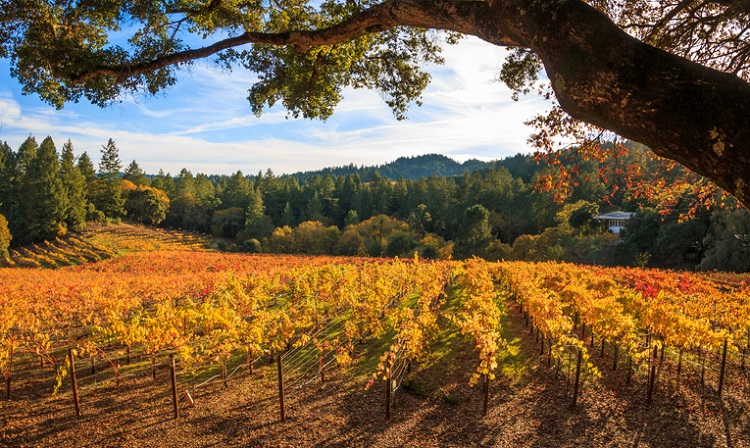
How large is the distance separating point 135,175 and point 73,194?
78.0 ft

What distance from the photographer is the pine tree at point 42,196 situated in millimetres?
43281

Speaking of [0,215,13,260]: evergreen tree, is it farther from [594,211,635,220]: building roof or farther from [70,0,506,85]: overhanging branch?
[594,211,635,220]: building roof

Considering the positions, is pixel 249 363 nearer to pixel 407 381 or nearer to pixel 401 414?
pixel 407 381

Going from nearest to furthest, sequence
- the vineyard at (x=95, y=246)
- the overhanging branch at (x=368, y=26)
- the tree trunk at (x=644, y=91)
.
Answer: the tree trunk at (x=644, y=91) < the overhanging branch at (x=368, y=26) < the vineyard at (x=95, y=246)

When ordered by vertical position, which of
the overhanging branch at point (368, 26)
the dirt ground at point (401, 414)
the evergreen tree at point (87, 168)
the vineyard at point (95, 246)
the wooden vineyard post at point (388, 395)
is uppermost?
the evergreen tree at point (87, 168)

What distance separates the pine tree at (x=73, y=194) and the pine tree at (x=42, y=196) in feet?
6.75

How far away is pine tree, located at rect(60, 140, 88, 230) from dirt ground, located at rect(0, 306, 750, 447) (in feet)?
159

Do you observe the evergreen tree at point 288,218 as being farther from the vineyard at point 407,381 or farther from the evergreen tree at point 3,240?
the vineyard at point 407,381

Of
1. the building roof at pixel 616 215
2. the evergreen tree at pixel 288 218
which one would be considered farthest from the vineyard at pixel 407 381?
the evergreen tree at pixel 288 218

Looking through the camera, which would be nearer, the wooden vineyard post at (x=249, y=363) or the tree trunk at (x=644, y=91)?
the tree trunk at (x=644, y=91)

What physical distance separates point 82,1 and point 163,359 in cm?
691

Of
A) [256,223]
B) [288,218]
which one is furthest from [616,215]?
[256,223]

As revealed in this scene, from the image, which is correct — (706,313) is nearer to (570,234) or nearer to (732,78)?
(732,78)

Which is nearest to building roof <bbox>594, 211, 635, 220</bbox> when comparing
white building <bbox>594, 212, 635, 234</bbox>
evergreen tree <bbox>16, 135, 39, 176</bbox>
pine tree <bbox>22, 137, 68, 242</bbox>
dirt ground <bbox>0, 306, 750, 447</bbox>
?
white building <bbox>594, 212, 635, 234</bbox>
